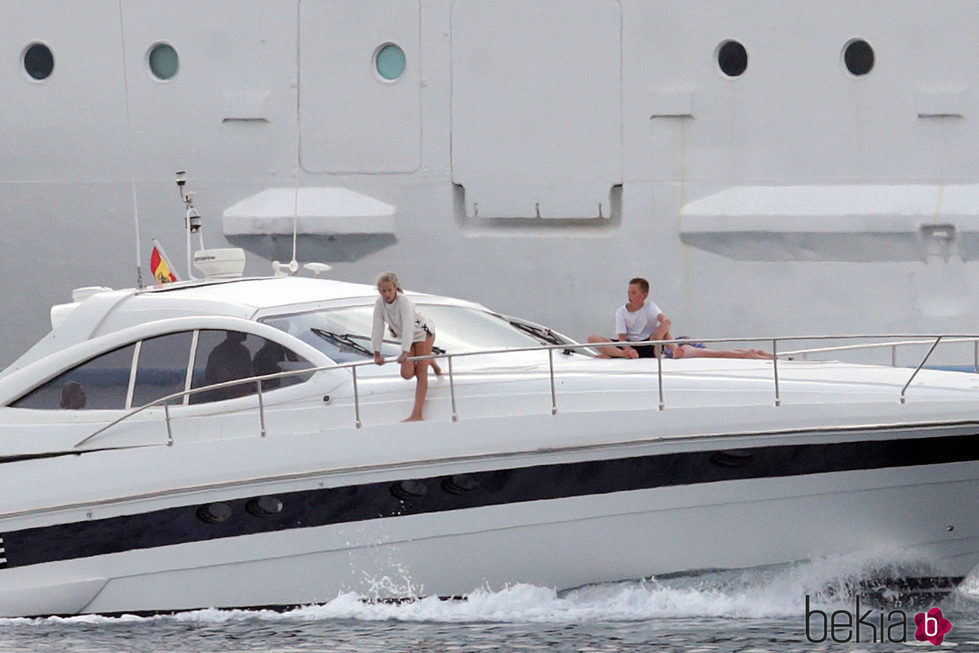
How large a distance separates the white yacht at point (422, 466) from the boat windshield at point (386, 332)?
0.02 meters

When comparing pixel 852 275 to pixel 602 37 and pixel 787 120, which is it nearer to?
pixel 787 120

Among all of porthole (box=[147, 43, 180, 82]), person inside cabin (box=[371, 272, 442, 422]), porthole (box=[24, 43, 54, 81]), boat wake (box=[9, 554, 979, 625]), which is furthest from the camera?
porthole (box=[24, 43, 54, 81])

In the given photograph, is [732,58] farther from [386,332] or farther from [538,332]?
[386,332]

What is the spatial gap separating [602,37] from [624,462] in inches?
207

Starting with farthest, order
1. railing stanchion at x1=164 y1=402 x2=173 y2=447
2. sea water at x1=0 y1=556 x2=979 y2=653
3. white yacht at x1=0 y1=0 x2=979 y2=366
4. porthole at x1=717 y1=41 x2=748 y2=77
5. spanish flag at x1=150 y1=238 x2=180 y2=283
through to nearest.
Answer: porthole at x1=717 y1=41 x2=748 y2=77 → white yacht at x1=0 y1=0 x2=979 y2=366 → spanish flag at x1=150 y1=238 x2=180 y2=283 → railing stanchion at x1=164 y1=402 x2=173 y2=447 → sea water at x1=0 y1=556 x2=979 y2=653

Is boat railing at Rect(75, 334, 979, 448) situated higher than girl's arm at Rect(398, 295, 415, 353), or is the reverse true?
girl's arm at Rect(398, 295, 415, 353)

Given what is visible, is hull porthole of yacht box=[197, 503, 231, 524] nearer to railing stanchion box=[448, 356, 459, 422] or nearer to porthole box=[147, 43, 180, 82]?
railing stanchion box=[448, 356, 459, 422]

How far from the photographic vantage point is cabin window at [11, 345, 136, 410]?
7.46 metres

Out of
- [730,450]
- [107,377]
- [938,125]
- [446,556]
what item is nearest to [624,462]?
[730,450]

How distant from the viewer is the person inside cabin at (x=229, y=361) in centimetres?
729

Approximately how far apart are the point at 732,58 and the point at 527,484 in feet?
17.7

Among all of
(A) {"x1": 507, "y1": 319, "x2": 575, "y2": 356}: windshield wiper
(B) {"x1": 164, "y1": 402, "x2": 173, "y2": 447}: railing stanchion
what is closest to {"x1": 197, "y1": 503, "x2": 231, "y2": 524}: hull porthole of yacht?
(B) {"x1": 164, "y1": 402, "x2": 173, "y2": 447}: railing stanchion

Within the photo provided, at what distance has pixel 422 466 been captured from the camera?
672cm

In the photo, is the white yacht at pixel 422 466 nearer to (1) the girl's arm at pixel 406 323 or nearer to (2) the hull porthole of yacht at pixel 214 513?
(2) the hull porthole of yacht at pixel 214 513
